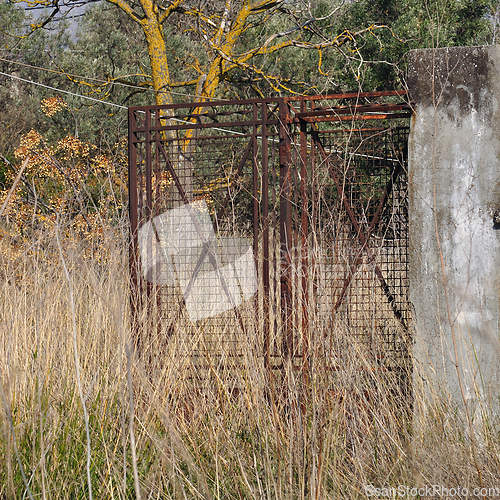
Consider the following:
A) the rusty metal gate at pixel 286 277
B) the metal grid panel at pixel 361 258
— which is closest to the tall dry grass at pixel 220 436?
the rusty metal gate at pixel 286 277

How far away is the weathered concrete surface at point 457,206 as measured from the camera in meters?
2.99

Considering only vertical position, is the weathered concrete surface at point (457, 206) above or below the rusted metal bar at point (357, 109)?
below

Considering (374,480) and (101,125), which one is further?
(101,125)

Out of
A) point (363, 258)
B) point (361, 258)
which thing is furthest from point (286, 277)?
point (363, 258)

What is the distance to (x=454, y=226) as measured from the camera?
3049 millimetres

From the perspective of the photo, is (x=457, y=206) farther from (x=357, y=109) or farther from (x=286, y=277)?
(x=286, y=277)

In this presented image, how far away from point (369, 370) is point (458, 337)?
65 centimetres

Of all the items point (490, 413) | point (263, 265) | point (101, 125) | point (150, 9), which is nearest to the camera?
point (490, 413)

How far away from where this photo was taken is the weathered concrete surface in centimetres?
299

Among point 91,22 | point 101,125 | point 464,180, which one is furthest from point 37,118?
point 464,180

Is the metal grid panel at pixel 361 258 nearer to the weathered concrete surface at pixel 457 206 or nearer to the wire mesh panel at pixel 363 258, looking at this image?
the wire mesh panel at pixel 363 258

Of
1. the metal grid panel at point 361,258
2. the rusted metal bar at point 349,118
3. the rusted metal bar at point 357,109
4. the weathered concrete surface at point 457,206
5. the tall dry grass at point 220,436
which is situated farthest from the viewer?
the rusted metal bar at point 349,118

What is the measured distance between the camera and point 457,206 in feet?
10.0

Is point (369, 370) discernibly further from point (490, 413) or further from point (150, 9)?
point (150, 9)
